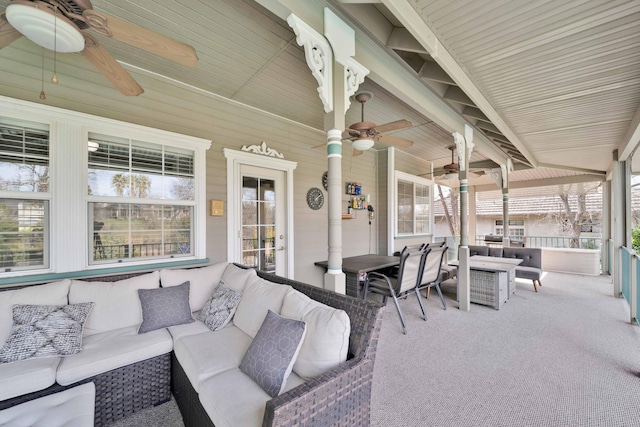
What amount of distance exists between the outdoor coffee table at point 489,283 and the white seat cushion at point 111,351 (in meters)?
4.03

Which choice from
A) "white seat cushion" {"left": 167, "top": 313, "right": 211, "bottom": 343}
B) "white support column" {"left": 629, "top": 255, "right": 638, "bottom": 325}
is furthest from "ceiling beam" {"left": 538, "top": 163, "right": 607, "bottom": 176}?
"white seat cushion" {"left": 167, "top": 313, "right": 211, "bottom": 343}

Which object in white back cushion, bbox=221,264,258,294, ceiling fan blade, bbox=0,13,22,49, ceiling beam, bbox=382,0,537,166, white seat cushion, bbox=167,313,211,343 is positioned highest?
ceiling beam, bbox=382,0,537,166

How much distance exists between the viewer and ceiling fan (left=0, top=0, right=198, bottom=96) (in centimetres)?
130

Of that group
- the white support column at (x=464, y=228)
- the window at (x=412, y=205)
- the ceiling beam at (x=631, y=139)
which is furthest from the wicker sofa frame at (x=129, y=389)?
the ceiling beam at (x=631, y=139)

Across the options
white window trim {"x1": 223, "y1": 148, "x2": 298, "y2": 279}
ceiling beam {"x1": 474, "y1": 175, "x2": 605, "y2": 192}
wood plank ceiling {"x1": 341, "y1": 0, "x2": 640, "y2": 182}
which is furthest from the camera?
ceiling beam {"x1": 474, "y1": 175, "x2": 605, "y2": 192}

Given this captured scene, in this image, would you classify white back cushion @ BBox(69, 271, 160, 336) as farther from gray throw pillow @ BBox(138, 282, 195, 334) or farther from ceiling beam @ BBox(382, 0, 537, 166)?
ceiling beam @ BBox(382, 0, 537, 166)

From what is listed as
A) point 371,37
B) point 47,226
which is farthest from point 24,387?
point 371,37

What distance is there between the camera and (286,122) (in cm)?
411

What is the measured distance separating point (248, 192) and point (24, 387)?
8.83ft

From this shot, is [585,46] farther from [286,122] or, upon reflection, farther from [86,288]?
[86,288]

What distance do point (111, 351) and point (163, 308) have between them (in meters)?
0.48

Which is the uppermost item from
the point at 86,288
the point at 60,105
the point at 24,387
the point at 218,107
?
the point at 218,107

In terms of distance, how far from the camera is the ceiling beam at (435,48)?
1.85 metres

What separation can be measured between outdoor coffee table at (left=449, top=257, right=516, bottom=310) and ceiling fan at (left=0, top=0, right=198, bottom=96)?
4565 mm
